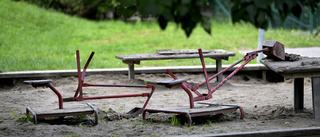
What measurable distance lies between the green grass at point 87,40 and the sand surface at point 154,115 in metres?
2.09

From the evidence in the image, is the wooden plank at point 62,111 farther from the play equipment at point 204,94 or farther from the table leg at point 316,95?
the table leg at point 316,95

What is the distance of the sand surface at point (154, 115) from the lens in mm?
4430

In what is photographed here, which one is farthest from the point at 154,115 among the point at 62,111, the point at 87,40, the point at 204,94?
the point at 87,40

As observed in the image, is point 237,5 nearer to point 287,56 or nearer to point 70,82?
point 287,56

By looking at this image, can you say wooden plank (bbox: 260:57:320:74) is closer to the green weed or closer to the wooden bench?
the green weed

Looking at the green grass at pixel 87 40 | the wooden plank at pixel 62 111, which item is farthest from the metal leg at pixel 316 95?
the green grass at pixel 87 40

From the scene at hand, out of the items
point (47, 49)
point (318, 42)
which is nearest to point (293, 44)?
point (318, 42)

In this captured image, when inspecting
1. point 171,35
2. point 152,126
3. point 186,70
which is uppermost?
point 171,35

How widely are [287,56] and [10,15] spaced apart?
1071cm

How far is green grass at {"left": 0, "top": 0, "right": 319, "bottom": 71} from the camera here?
10.2 m

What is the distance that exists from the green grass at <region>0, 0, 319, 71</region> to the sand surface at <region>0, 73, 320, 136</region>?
6.85 ft

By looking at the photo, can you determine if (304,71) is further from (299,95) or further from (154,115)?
(154,115)

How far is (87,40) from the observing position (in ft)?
45.3

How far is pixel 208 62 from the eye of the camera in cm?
1012
